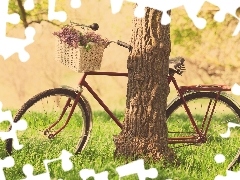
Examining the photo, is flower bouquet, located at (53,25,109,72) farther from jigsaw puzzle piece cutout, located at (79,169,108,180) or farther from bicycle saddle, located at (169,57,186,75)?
jigsaw puzzle piece cutout, located at (79,169,108,180)

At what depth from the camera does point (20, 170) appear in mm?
6039

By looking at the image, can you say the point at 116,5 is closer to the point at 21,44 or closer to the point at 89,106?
the point at 21,44

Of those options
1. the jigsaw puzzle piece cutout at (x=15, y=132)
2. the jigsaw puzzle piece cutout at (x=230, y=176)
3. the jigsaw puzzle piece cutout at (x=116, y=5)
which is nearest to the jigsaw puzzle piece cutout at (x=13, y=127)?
the jigsaw puzzle piece cutout at (x=15, y=132)

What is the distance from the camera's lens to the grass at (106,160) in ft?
18.8

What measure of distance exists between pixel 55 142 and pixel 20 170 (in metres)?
0.66

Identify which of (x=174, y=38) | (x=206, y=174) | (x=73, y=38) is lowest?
(x=206, y=174)

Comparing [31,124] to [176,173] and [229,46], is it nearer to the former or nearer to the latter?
[176,173]

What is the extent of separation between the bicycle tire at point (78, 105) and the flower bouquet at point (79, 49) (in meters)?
0.37

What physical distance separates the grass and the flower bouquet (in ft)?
3.16

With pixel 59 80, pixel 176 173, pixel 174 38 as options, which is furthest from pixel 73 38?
pixel 59 80

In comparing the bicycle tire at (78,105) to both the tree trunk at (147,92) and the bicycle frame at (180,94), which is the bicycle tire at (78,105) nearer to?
the bicycle frame at (180,94)

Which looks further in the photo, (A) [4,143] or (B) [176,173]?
(A) [4,143]

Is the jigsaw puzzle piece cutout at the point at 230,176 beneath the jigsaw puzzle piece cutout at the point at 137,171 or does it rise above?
beneath

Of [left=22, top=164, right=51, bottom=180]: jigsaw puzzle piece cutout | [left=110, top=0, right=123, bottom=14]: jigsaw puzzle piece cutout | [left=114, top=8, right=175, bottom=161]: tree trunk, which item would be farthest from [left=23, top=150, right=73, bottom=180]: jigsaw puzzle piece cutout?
[left=110, top=0, right=123, bottom=14]: jigsaw puzzle piece cutout
